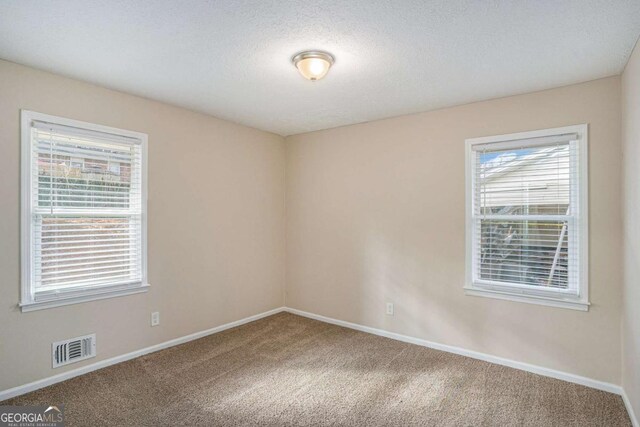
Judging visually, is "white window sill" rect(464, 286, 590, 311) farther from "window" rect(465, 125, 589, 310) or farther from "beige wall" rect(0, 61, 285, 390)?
"beige wall" rect(0, 61, 285, 390)

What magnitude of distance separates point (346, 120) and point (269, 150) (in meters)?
1.17

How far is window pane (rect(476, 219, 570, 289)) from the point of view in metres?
3.01

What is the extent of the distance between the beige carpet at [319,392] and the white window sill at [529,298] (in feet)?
2.00

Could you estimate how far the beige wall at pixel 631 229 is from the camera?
2.27 metres

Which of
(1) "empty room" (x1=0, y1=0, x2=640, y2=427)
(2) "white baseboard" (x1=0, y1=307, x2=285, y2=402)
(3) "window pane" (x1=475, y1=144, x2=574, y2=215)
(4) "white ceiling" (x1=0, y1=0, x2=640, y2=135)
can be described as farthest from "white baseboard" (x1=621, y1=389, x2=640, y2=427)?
(2) "white baseboard" (x1=0, y1=307, x2=285, y2=402)

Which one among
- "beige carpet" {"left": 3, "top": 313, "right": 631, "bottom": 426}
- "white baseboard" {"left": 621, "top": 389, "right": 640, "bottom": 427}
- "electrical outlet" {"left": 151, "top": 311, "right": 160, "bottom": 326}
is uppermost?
"electrical outlet" {"left": 151, "top": 311, "right": 160, "bottom": 326}

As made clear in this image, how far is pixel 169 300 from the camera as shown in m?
3.61

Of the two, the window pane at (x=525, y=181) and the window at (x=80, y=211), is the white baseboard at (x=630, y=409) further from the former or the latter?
the window at (x=80, y=211)

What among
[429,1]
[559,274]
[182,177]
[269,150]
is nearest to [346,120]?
[269,150]

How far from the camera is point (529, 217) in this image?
3123 mm

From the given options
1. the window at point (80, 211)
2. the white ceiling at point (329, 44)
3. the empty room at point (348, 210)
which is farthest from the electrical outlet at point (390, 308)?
the window at point (80, 211)

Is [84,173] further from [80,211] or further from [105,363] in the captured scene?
[105,363]

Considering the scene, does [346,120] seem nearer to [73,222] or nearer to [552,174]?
[552,174]

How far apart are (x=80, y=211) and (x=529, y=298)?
3855 mm
